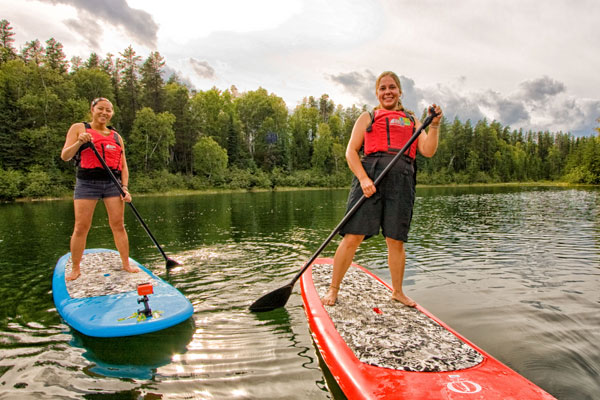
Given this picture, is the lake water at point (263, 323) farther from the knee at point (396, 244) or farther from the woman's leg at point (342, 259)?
the knee at point (396, 244)

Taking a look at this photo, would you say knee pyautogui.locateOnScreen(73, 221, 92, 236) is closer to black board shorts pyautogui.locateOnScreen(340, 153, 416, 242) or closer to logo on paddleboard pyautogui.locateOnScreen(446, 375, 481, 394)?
black board shorts pyautogui.locateOnScreen(340, 153, 416, 242)

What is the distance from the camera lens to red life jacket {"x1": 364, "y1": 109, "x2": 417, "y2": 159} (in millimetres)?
4062

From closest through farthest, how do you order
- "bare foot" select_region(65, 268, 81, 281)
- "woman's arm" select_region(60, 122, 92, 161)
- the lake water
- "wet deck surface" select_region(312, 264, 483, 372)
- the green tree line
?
"wet deck surface" select_region(312, 264, 483, 372), the lake water, "woman's arm" select_region(60, 122, 92, 161), "bare foot" select_region(65, 268, 81, 281), the green tree line

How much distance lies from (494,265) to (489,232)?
5.30 metres

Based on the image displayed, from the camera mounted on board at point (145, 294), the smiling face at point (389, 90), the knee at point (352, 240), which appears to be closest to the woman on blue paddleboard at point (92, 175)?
the camera mounted on board at point (145, 294)

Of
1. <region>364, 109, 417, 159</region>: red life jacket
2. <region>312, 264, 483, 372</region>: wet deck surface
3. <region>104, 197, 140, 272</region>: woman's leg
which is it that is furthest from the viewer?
<region>104, 197, 140, 272</region>: woman's leg

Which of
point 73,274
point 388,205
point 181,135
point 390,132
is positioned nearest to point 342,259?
point 388,205

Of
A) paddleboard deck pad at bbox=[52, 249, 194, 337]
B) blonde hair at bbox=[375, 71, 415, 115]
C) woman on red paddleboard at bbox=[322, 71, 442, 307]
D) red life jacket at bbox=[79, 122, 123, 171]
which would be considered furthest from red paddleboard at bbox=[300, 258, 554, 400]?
red life jacket at bbox=[79, 122, 123, 171]

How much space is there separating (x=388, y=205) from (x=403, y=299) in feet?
4.03

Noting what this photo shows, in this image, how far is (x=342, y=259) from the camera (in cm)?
418

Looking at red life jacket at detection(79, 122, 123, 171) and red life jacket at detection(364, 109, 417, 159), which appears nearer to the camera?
red life jacket at detection(364, 109, 417, 159)

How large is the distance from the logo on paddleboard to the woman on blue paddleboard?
17.0 feet

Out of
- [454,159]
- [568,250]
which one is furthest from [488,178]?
[568,250]

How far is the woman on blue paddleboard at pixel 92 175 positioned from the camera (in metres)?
5.37
